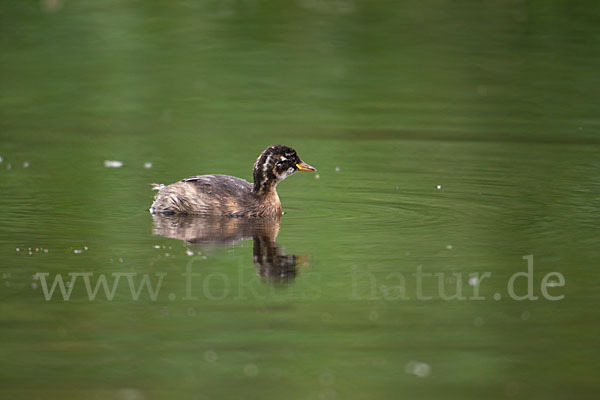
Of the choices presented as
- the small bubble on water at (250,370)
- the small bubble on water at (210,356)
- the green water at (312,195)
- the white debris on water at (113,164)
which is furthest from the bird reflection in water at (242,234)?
the white debris on water at (113,164)

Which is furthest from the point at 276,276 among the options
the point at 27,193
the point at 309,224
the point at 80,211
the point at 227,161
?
the point at 227,161

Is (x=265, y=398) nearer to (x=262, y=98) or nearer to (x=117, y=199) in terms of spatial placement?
(x=117, y=199)

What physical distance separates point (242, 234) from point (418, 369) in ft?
11.7

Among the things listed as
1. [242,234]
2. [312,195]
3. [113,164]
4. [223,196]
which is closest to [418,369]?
[242,234]

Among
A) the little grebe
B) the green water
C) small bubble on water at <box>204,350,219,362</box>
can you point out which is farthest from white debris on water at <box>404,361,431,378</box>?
the little grebe

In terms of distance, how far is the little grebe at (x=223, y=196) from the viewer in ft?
32.8

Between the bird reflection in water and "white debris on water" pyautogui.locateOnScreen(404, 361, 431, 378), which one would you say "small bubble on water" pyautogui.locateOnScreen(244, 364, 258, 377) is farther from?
the bird reflection in water

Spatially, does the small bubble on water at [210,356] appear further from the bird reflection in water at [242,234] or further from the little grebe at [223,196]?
the little grebe at [223,196]

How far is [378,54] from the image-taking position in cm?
1902

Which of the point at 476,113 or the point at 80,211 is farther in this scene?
the point at 476,113

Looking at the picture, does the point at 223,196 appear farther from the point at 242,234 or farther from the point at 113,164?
the point at 113,164

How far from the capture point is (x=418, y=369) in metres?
5.96

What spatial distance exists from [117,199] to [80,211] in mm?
671

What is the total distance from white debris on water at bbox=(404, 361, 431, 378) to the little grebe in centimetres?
412
